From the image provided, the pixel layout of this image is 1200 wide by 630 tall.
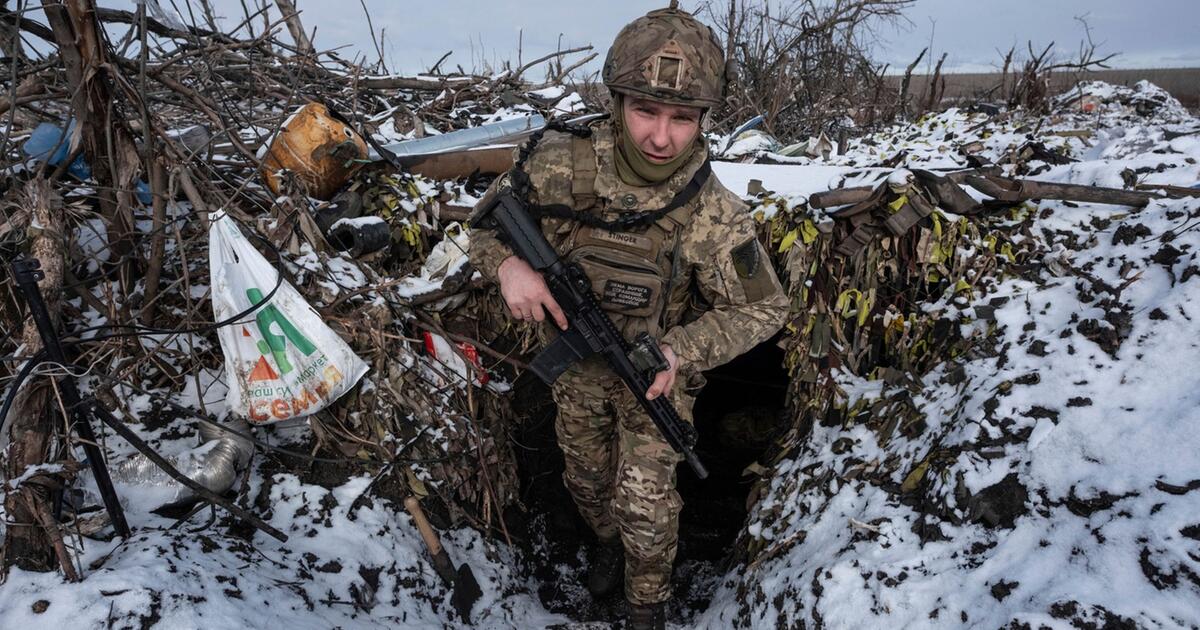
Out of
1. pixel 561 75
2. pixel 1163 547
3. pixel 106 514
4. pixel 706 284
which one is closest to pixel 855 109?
pixel 561 75

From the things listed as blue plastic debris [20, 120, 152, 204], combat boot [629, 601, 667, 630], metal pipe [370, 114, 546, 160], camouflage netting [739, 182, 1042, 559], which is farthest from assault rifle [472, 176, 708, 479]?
blue plastic debris [20, 120, 152, 204]

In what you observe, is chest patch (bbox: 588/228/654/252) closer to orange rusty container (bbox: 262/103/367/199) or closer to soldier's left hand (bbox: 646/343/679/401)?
soldier's left hand (bbox: 646/343/679/401)

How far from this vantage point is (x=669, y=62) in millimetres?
1989

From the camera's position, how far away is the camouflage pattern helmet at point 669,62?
6.54 ft

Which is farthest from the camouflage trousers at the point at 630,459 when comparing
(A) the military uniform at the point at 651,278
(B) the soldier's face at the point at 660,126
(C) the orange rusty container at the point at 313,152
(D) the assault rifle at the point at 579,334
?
(C) the orange rusty container at the point at 313,152

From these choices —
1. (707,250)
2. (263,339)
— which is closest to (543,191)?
(707,250)

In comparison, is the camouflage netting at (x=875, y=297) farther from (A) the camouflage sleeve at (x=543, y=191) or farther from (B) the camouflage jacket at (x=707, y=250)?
(A) the camouflage sleeve at (x=543, y=191)

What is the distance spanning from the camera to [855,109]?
7184 mm

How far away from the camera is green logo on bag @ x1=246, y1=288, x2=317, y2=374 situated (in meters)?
2.44

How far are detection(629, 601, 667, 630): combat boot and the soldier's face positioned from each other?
1.87 meters

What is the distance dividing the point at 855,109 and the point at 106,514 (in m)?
7.44

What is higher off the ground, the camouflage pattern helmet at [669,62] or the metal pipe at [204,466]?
the camouflage pattern helmet at [669,62]

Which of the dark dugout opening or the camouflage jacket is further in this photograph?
the dark dugout opening

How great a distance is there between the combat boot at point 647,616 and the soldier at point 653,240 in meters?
0.37
